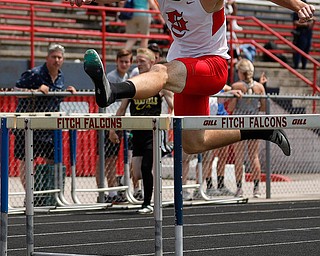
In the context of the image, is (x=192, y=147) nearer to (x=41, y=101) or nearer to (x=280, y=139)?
(x=280, y=139)

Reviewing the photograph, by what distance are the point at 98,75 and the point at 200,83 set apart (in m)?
1.09

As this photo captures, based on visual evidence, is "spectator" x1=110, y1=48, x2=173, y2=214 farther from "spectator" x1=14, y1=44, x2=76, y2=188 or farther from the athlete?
the athlete

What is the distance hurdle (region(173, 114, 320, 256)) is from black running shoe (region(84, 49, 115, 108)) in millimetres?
458

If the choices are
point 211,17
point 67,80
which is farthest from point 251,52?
point 211,17

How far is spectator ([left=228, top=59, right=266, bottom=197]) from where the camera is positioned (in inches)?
522

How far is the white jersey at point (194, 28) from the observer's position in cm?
728

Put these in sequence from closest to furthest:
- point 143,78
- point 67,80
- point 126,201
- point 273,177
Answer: point 143,78 < point 126,201 < point 273,177 < point 67,80

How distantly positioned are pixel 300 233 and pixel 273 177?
18.6ft

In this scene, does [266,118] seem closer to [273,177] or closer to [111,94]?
[111,94]

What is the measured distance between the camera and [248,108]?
13453 mm

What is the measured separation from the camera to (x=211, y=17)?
7324mm

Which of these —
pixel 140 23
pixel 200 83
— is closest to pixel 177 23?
pixel 200 83

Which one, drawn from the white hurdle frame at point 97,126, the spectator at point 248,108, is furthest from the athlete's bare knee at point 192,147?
the spectator at point 248,108

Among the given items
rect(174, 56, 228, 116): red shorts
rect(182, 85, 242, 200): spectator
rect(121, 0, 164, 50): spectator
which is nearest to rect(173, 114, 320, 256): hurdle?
rect(174, 56, 228, 116): red shorts
